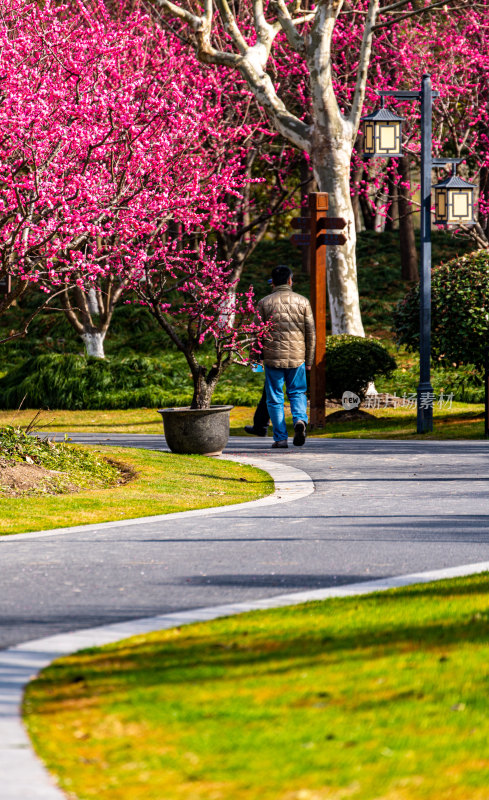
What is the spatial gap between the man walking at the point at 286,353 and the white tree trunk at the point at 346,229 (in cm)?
792

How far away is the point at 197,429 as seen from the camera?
14391mm

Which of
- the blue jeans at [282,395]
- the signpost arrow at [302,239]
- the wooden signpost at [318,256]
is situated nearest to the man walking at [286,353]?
the blue jeans at [282,395]

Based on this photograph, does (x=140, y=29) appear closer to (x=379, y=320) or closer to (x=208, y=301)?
(x=379, y=320)

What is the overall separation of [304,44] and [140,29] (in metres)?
6.66

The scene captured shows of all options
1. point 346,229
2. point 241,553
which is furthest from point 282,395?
point 346,229

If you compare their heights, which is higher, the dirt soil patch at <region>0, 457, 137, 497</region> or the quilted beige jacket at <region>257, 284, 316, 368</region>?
the quilted beige jacket at <region>257, 284, 316, 368</region>

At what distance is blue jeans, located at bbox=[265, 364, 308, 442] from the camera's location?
15305 mm

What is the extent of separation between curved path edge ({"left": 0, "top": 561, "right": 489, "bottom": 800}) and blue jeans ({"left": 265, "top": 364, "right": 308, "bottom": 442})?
796 centimetres

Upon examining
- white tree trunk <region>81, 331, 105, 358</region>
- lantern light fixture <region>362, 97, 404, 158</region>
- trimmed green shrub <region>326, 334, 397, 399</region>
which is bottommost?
trimmed green shrub <region>326, 334, 397, 399</region>

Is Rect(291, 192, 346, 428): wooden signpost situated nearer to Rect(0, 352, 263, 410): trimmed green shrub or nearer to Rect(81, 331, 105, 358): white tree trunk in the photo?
Rect(0, 352, 263, 410): trimmed green shrub

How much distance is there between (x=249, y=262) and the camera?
130ft

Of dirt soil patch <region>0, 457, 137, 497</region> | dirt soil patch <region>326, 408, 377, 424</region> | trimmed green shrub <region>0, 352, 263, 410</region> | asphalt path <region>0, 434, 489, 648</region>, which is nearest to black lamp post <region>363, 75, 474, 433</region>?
dirt soil patch <region>326, 408, 377, 424</region>

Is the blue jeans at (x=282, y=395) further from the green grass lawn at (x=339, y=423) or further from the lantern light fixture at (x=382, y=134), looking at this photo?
the lantern light fixture at (x=382, y=134)

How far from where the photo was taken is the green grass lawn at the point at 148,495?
9711 mm
